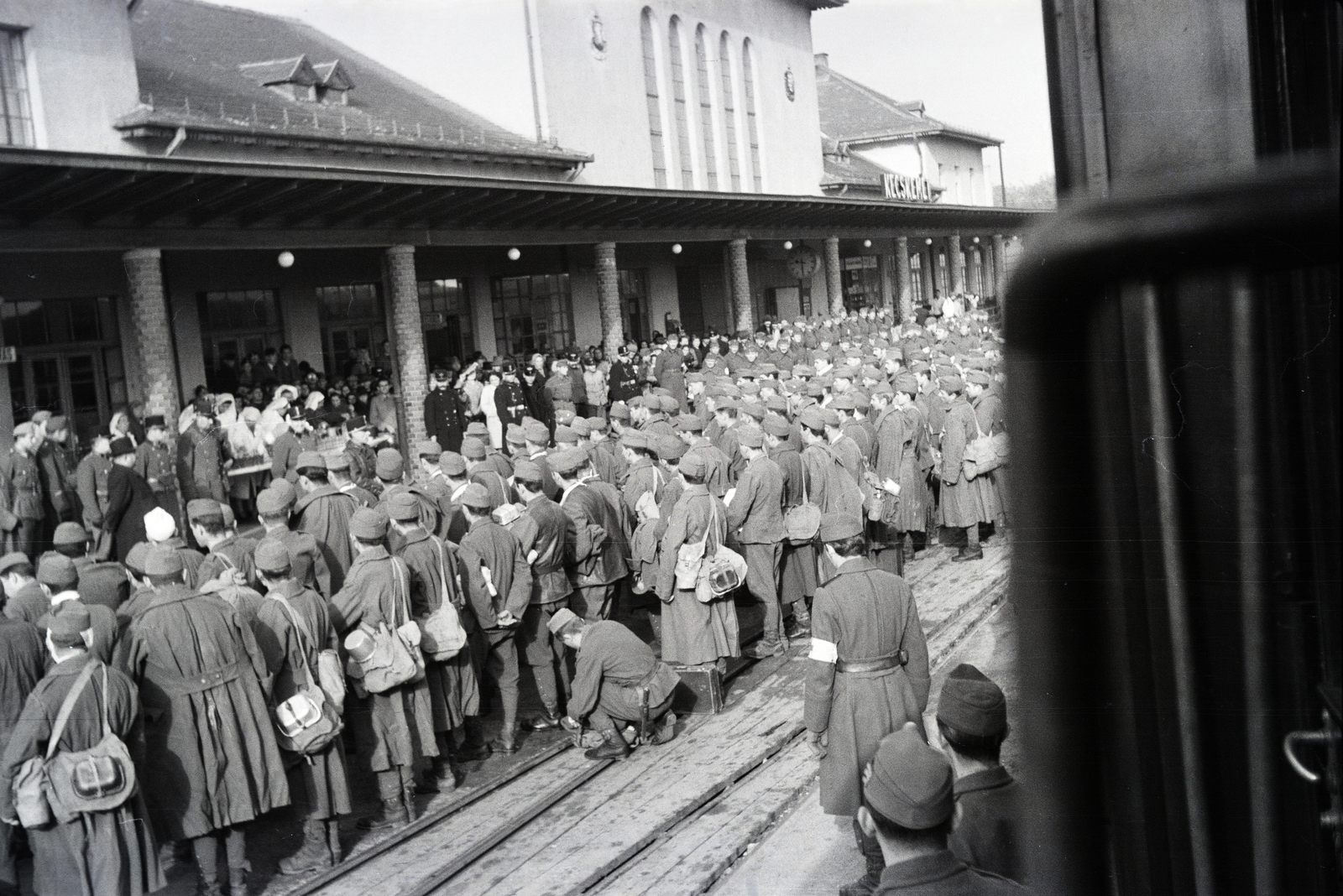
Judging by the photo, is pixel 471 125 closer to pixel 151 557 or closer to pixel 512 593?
pixel 512 593

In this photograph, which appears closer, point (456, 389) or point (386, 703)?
point (386, 703)

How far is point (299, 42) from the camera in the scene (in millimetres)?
19703

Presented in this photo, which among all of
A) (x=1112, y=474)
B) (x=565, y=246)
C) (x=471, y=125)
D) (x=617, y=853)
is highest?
(x=471, y=125)

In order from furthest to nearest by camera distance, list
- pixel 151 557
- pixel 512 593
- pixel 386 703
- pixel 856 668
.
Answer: pixel 512 593 → pixel 386 703 → pixel 151 557 → pixel 856 668

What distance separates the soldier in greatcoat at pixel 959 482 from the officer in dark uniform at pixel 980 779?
8168 millimetres

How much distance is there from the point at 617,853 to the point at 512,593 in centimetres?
234

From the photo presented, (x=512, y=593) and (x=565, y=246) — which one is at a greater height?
(x=565, y=246)

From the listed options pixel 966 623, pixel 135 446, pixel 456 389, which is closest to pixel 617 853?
pixel 966 623

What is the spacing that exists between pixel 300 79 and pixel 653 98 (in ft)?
23.3

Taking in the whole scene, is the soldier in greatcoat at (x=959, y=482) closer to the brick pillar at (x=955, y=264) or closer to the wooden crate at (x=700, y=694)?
the wooden crate at (x=700, y=694)

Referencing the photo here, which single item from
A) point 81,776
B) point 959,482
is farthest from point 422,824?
point 959,482

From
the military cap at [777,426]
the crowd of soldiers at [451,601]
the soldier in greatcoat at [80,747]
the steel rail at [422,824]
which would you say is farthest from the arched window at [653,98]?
the soldier in greatcoat at [80,747]

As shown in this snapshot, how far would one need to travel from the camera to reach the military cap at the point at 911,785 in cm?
323

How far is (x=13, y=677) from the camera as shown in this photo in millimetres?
5867
